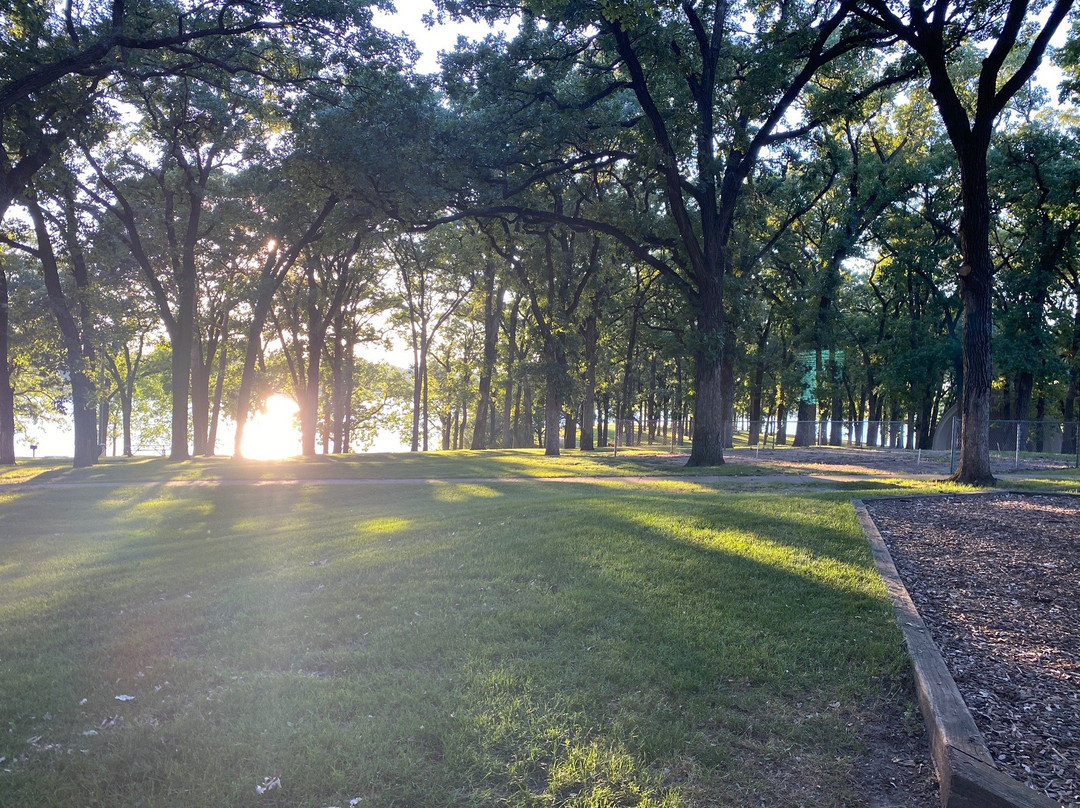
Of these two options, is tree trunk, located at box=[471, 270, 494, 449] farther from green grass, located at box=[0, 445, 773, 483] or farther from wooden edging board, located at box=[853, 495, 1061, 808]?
wooden edging board, located at box=[853, 495, 1061, 808]

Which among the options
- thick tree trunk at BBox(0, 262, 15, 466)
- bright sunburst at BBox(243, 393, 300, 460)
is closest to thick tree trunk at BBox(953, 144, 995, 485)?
thick tree trunk at BBox(0, 262, 15, 466)

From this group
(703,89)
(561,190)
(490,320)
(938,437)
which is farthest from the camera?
(490,320)

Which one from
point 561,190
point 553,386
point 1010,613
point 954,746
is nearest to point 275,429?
point 553,386

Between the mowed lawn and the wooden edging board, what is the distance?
0.58 ft

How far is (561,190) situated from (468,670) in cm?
1958

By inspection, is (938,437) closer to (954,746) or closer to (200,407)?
(200,407)

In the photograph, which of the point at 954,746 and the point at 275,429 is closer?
the point at 954,746

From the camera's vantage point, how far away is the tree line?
13891 mm

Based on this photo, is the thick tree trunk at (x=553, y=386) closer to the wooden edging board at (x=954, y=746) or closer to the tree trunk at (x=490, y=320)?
the tree trunk at (x=490, y=320)

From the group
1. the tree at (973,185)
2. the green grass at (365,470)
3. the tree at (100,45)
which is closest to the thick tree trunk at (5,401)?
the green grass at (365,470)

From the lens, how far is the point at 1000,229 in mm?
32719

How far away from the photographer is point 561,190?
21984 millimetres

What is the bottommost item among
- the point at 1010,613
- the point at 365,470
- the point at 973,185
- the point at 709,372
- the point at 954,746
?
the point at 365,470

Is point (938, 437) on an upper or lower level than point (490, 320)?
lower
